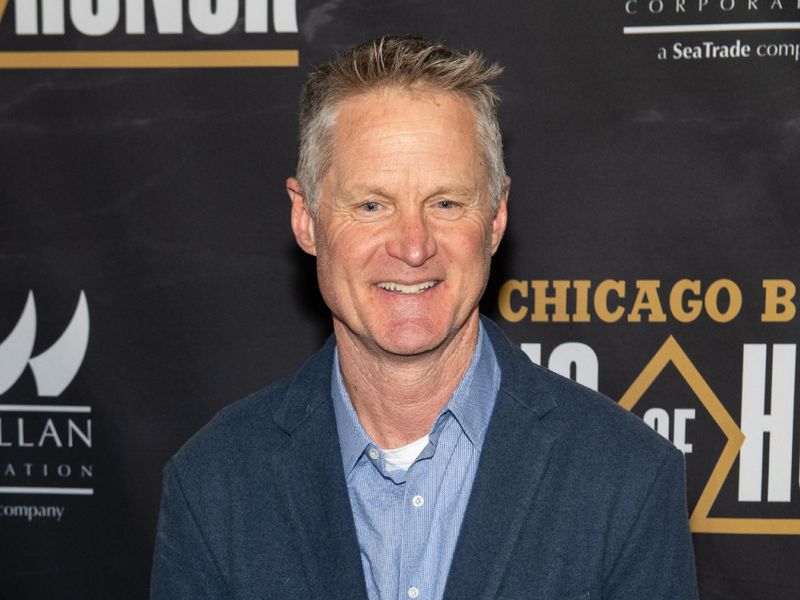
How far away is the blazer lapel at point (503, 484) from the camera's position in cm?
133

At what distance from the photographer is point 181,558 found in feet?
Answer: 4.75

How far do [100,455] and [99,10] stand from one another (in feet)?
3.31

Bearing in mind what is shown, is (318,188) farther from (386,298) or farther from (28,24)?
(28,24)

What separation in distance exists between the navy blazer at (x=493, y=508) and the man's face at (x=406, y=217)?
19 cm

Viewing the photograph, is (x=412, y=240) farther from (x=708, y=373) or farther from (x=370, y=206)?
(x=708, y=373)

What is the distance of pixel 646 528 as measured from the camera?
1.33 metres

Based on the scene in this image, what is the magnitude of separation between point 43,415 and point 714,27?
68.2 inches

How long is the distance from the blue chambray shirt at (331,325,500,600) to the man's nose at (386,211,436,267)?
0.80 feet

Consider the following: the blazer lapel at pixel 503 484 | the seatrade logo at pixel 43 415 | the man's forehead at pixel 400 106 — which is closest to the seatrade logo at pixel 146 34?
the seatrade logo at pixel 43 415

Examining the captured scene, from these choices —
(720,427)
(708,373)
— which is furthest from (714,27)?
(720,427)

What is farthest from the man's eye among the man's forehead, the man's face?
the man's forehead

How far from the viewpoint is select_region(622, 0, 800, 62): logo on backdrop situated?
2.09 metres

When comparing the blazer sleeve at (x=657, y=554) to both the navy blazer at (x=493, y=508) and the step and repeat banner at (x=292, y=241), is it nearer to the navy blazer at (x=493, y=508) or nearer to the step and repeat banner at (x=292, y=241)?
the navy blazer at (x=493, y=508)

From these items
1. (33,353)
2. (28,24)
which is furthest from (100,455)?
(28,24)
